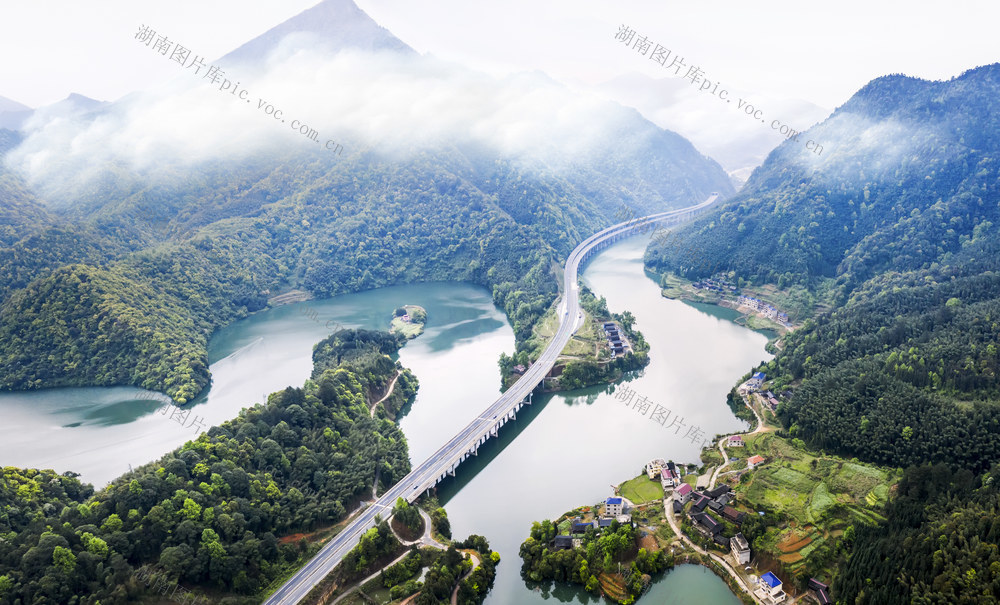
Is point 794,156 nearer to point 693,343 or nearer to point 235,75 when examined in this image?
point 693,343

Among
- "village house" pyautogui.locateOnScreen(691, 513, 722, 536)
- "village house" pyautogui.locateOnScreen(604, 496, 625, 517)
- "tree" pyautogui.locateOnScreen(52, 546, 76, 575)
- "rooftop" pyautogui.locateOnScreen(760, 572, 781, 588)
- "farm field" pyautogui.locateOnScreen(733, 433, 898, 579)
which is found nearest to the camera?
"tree" pyautogui.locateOnScreen(52, 546, 76, 575)

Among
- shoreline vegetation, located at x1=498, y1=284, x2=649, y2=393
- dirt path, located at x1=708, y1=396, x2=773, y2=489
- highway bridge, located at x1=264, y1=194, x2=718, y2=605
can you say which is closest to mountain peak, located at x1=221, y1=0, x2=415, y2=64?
highway bridge, located at x1=264, y1=194, x2=718, y2=605

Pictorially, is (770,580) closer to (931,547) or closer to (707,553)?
(707,553)

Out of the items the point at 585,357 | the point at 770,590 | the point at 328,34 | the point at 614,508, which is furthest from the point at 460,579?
the point at 328,34

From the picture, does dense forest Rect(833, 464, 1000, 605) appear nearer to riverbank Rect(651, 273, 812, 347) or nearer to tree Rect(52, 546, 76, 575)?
riverbank Rect(651, 273, 812, 347)

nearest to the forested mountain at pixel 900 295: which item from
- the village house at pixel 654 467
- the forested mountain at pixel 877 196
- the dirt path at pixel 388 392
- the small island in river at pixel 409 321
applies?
the forested mountain at pixel 877 196

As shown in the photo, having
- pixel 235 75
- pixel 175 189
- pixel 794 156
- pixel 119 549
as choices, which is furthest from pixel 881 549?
pixel 235 75
